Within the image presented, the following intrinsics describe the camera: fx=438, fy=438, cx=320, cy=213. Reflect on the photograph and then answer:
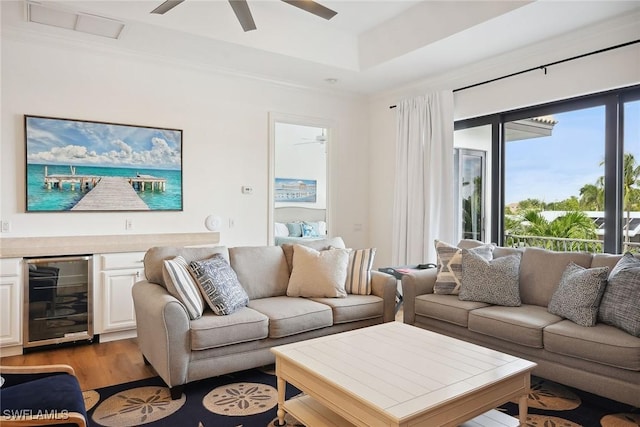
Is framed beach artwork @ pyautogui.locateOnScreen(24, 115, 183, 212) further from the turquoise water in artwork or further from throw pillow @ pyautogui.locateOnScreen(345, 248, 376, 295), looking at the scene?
throw pillow @ pyautogui.locateOnScreen(345, 248, 376, 295)

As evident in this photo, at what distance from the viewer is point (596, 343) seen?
8.48ft

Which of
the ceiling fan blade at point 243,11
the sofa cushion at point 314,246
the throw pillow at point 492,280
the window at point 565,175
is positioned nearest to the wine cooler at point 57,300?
the sofa cushion at point 314,246

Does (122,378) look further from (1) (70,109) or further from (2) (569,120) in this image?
(2) (569,120)

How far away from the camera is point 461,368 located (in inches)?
85.7

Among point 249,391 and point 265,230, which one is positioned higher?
point 265,230

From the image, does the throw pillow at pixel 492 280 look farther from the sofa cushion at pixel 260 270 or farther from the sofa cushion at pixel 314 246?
the sofa cushion at pixel 260 270

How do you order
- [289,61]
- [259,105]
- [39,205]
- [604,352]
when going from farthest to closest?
1. [259,105]
2. [289,61]
3. [39,205]
4. [604,352]

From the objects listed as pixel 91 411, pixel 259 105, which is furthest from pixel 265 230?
pixel 91 411

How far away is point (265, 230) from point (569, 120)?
334 centimetres

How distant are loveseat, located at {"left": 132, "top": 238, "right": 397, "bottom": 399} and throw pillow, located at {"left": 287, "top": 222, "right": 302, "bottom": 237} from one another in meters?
3.99

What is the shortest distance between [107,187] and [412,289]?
9.84ft

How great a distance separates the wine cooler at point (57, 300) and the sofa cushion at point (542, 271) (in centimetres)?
367

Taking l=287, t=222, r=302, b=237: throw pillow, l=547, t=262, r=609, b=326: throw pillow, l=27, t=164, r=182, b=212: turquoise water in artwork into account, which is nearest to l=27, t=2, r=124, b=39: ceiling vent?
l=27, t=164, r=182, b=212: turquoise water in artwork

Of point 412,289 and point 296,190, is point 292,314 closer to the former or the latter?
point 412,289
